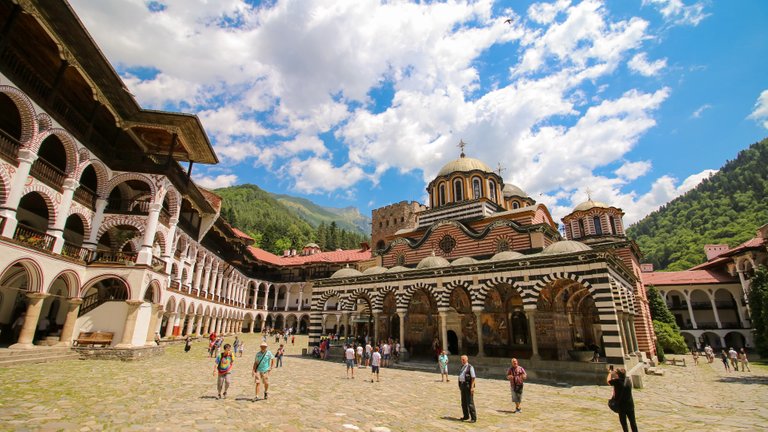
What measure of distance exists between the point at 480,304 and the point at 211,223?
68.8ft

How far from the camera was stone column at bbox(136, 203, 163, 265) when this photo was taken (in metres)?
17.1

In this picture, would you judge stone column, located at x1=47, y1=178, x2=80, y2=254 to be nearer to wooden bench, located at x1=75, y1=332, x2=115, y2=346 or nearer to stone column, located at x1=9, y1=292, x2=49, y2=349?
stone column, located at x1=9, y1=292, x2=49, y2=349

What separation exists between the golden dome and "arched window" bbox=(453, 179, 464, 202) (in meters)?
0.88

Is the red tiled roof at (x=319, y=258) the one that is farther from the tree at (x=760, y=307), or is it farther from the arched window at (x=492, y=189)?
the tree at (x=760, y=307)

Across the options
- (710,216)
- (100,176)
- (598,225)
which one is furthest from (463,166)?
(710,216)

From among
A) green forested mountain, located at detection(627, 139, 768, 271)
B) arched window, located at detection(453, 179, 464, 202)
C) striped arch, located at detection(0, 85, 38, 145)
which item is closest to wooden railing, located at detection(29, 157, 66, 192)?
striped arch, located at detection(0, 85, 38, 145)

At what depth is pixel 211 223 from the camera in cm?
2817

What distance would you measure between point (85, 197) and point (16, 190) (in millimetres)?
3809

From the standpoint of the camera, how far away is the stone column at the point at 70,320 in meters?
15.5

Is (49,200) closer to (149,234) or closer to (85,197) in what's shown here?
(85,197)

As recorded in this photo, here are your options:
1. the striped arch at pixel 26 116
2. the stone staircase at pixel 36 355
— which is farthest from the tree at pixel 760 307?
the striped arch at pixel 26 116

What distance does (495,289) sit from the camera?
20.3 m

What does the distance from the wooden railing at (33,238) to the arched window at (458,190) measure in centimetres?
2226

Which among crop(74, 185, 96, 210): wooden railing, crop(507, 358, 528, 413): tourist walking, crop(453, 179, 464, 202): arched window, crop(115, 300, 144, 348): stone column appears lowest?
crop(507, 358, 528, 413): tourist walking
